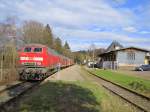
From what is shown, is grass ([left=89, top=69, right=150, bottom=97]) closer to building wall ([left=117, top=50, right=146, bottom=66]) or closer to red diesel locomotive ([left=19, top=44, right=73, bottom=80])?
red diesel locomotive ([left=19, top=44, right=73, bottom=80])

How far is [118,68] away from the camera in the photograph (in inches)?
2484

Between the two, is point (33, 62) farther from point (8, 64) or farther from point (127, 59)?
point (127, 59)

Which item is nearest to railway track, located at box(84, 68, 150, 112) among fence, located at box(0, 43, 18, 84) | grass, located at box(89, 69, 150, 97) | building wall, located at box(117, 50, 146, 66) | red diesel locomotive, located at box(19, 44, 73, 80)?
grass, located at box(89, 69, 150, 97)

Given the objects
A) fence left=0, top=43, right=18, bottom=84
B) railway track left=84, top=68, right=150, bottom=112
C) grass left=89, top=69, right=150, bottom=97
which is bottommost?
railway track left=84, top=68, right=150, bottom=112

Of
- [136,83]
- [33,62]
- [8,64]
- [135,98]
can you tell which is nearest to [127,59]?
[136,83]

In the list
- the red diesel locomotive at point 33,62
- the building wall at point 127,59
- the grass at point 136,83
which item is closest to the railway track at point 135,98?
the grass at point 136,83

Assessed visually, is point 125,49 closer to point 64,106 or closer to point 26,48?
point 26,48

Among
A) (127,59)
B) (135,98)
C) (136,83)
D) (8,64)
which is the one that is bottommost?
(135,98)

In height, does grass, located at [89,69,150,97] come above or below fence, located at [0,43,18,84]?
below

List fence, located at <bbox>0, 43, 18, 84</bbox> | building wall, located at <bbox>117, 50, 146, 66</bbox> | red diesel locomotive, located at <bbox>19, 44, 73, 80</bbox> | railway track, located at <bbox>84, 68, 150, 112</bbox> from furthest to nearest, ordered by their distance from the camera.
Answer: building wall, located at <bbox>117, 50, 146, 66</bbox> < red diesel locomotive, located at <bbox>19, 44, 73, 80</bbox> < fence, located at <bbox>0, 43, 18, 84</bbox> < railway track, located at <bbox>84, 68, 150, 112</bbox>

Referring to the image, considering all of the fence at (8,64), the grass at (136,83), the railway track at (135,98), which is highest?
the fence at (8,64)

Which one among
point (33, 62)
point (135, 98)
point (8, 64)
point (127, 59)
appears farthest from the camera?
point (127, 59)

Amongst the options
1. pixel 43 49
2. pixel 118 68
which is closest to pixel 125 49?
pixel 118 68

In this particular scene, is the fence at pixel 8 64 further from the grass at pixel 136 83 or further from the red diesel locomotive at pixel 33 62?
the grass at pixel 136 83
